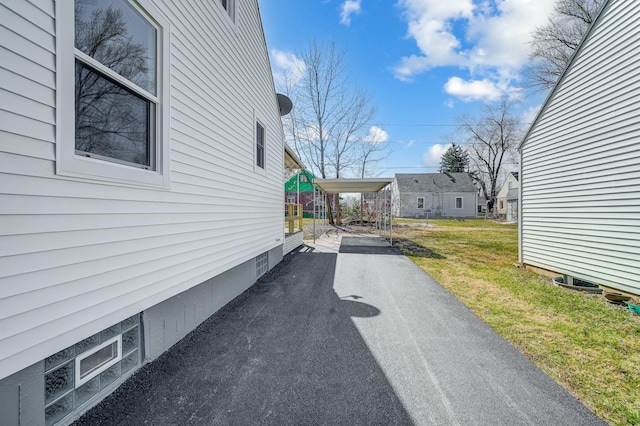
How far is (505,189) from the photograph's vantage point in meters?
36.3

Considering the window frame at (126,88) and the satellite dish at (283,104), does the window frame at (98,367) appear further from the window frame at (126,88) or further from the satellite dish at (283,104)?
the satellite dish at (283,104)

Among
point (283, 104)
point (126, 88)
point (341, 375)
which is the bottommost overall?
point (341, 375)

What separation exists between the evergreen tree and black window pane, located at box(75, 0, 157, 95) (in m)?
50.3

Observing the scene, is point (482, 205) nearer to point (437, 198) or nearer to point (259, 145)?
point (437, 198)

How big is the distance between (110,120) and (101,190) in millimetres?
601

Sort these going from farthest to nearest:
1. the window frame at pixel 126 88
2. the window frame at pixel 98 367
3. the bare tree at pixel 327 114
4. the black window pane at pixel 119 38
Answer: the bare tree at pixel 327 114 < the window frame at pixel 98 367 < the black window pane at pixel 119 38 < the window frame at pixel 126 88

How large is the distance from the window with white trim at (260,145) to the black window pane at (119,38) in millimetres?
3247

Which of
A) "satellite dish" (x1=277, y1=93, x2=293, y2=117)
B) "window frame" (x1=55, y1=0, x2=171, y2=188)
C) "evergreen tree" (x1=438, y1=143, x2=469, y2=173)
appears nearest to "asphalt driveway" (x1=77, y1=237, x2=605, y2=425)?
"window frame" (x1=55, y1=0, x2=171, y2=188)

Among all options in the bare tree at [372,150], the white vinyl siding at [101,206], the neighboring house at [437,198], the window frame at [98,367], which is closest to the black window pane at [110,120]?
the white vinyl siding at [101,206]

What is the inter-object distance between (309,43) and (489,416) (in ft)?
71.1

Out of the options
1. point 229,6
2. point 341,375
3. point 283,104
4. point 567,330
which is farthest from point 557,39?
point 341,375

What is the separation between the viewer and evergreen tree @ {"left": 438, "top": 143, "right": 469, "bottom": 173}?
46406 millimetres

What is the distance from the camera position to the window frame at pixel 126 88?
5.57 feet

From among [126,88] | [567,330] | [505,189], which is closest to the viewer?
[126,88]
